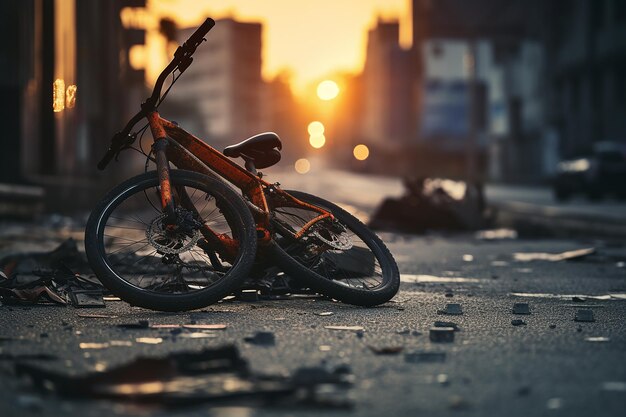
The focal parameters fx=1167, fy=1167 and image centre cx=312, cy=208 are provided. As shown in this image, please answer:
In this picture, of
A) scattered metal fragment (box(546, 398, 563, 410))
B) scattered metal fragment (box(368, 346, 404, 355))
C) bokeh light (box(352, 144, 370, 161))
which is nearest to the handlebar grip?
scattered metal fragment (box(368, 346, 404, 355))

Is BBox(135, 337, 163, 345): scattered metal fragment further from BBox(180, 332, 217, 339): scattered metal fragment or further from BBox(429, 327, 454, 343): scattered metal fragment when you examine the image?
BBox(429, 327, 454, 343): scattered metal fragment

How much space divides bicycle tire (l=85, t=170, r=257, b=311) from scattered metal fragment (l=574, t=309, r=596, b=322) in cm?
182

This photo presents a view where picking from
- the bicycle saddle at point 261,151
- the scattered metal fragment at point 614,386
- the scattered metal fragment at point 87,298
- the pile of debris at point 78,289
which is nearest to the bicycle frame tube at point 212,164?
the bicycle saddle at point 261,151

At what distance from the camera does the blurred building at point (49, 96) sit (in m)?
20.8

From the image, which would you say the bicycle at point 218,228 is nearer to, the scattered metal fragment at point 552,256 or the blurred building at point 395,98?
the scattered metal fragment at point 552,256

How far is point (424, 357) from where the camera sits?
494 cm

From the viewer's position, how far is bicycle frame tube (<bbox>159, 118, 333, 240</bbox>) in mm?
6891

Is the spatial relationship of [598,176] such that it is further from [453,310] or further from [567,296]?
[453,310]

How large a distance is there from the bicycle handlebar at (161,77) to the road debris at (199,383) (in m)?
2.40

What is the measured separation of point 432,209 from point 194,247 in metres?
11.2

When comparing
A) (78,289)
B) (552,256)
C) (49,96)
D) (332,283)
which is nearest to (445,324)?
(332,283)

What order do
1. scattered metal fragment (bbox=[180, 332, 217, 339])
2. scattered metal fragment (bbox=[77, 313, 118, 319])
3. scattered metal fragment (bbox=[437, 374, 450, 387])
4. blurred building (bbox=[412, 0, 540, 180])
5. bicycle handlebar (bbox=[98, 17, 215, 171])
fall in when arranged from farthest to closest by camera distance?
blurred building (bbox=[412, 0, 540, 180]), bicycle handlebar (bbox=[98, 17, 215, 171]), scattered metal fragment (bbox=[77, 313, 118, 319]), scattered metal fragment (bbox=[180, 332, 217, 339]), scattered metal fragment (bbox=[437, 374, 450, 387])

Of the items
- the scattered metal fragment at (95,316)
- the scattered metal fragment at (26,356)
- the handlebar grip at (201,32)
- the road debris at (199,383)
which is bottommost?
the road debris at (199,383)

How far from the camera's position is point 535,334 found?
18.8 ft
